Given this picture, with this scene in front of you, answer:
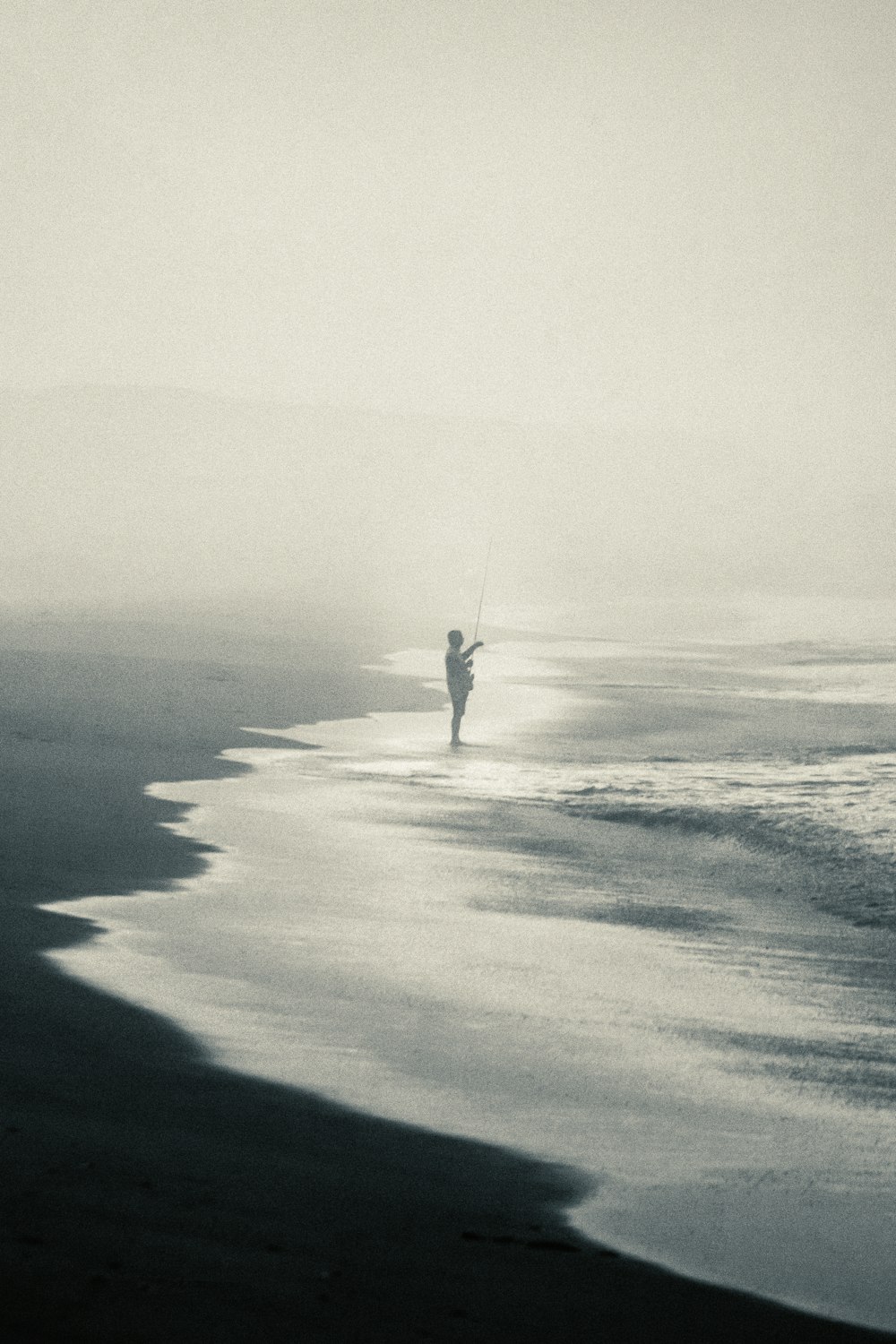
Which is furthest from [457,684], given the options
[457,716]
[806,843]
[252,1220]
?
[252,1220]

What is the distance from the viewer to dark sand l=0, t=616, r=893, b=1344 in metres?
4.02

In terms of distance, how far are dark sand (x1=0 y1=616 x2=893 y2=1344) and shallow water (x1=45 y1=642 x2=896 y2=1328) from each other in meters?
0.25

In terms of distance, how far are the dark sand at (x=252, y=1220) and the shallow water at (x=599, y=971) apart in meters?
0.25

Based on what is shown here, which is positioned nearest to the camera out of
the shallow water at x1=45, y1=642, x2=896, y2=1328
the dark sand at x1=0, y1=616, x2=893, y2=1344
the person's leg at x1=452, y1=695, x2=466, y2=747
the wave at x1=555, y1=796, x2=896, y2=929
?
the dark sand at x1=0, y1=616, x2=893, y2=1344

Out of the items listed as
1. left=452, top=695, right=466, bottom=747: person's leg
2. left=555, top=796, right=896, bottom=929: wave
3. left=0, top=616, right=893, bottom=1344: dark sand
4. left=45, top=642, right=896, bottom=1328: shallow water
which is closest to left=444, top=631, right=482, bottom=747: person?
left=452, top=695, right=466, bottom=747: person's leg

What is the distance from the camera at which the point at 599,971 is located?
28.0 ft

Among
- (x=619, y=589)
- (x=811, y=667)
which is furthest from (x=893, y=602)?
(x=811, y=667)

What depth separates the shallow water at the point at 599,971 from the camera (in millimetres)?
5414

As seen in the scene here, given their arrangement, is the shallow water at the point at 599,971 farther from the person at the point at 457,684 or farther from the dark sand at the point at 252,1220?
the person at the point at 457,684

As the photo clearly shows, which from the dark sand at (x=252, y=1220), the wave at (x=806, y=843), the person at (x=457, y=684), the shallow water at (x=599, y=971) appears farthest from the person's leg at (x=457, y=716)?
the dark sand at (x=252, y=1220)

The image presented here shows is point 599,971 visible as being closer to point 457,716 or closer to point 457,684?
point 457,716

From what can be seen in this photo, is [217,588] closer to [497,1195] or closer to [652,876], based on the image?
[652,876]

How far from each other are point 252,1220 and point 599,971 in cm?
415

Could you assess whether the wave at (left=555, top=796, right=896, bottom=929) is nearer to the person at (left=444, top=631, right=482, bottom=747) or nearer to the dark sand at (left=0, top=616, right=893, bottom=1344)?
the person at (left=444, top=631, right=482, bottom=747)
